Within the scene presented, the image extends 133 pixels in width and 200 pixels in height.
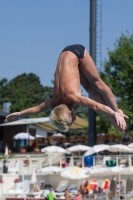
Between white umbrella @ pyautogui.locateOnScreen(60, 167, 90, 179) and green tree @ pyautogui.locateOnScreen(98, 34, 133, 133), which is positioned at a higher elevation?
green tree @ pyautogui.locateOnScreen(98, 34, 133, 133)

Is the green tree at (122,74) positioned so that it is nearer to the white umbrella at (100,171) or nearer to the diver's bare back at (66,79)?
A: the white umbrella at (100,171)

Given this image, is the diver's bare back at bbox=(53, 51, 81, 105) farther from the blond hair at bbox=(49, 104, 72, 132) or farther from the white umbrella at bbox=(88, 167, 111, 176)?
the white umbrella at bbox=(88, 167, 111, 176)

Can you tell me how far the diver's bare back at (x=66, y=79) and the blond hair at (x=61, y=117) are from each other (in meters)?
0.22

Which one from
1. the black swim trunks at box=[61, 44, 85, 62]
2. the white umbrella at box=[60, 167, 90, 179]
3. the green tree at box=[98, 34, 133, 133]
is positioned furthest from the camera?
the green tree at box=[98, 34, 133, 133]

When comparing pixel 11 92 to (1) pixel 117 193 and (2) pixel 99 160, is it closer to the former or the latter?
(2) pixel 99 160

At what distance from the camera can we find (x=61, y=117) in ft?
22.4

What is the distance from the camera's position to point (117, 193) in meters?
20.5

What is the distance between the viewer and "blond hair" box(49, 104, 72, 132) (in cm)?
681

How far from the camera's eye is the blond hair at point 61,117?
22.4 ft

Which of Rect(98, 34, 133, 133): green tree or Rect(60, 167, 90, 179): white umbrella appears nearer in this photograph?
Rect(60, 167, 90, 179): white umbrella

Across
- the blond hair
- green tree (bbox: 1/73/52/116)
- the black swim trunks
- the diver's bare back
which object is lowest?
the blond hair

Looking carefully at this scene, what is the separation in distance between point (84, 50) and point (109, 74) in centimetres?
2384

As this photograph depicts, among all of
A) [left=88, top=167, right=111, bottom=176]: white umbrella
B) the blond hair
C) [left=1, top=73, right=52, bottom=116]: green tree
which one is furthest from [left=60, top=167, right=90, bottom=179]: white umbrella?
[left=1, top=73, right=52, bottom=116]: green tree

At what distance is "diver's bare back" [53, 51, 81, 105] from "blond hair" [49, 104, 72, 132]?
220 mm
